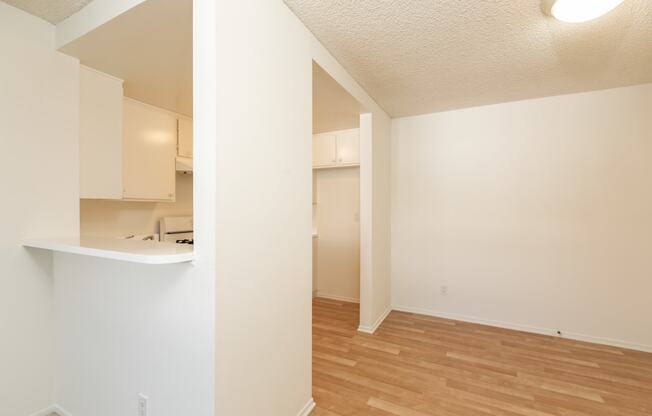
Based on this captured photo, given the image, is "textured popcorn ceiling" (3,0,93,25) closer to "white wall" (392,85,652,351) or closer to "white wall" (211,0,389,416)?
"white wall" (211,0,389,416)

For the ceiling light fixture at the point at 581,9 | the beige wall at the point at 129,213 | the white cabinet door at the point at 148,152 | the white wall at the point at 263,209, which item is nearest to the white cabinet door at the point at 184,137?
the white cabinet door at the point at 148,152

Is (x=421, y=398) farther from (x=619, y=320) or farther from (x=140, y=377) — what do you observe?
(x=619, y=320)

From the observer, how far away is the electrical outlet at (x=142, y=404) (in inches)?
56.1

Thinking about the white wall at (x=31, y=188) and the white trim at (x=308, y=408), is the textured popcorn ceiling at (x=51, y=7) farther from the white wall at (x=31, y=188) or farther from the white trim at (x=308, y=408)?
the white trim at (x=308, y=408)

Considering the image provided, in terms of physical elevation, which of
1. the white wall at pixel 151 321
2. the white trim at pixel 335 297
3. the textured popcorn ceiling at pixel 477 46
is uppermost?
the textured popcorn ceiling at pixel 477 46

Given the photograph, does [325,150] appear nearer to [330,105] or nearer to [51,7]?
[330,105]

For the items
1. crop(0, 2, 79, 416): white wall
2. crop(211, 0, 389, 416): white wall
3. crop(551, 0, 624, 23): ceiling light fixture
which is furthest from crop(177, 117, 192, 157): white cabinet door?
crop(551, 0, 624, 23): ceiling light fixture

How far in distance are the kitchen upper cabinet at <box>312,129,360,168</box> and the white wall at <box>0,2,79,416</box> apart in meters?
2.64

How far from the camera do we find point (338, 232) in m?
4.21

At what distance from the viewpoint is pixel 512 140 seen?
10.2 feet

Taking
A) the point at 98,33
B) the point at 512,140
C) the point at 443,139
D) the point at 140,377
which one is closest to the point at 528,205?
the point at 512,140

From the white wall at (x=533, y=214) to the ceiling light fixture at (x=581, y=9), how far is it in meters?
1.55

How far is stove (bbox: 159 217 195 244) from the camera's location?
3.11m

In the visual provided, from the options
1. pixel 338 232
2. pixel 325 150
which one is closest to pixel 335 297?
pixel 338 232
